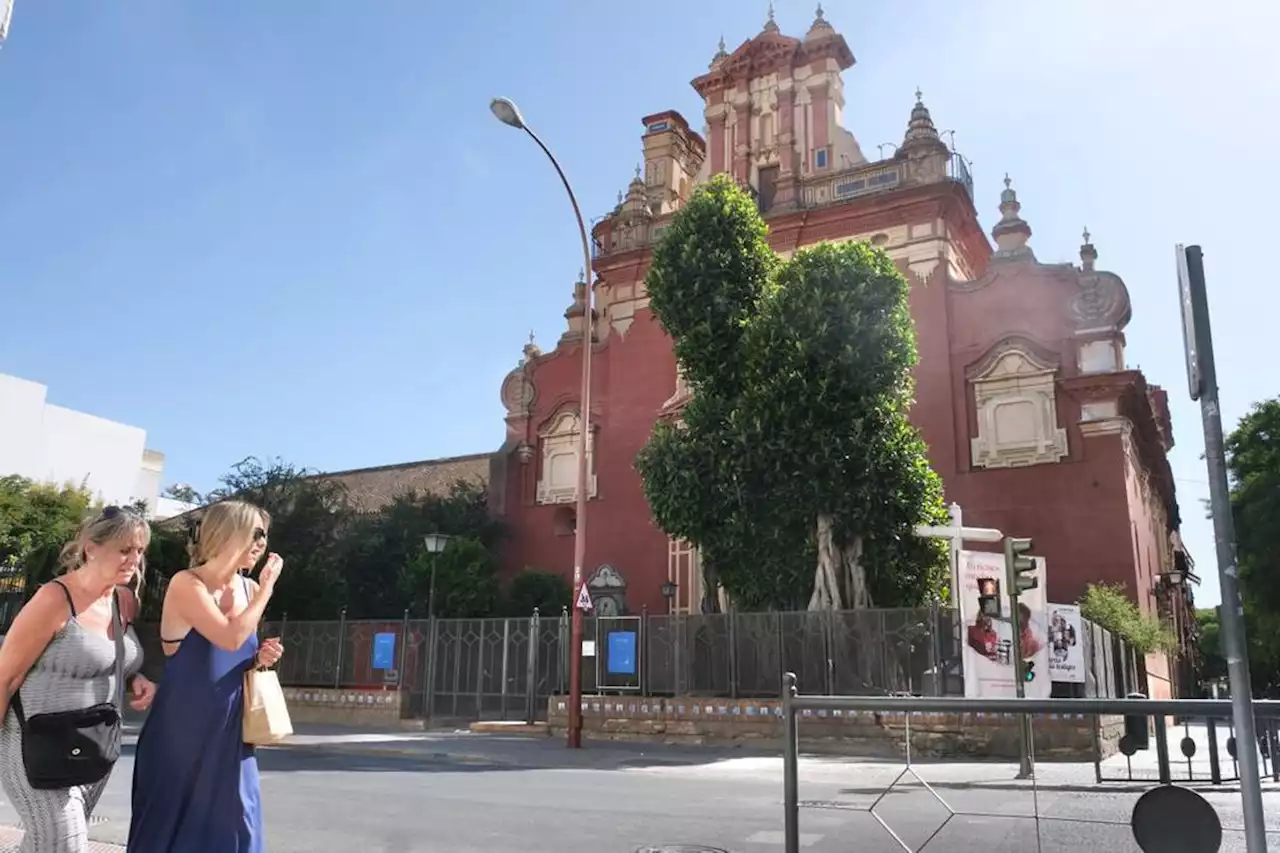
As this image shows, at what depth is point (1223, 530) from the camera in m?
3.27

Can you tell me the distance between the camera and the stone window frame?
1224 inches

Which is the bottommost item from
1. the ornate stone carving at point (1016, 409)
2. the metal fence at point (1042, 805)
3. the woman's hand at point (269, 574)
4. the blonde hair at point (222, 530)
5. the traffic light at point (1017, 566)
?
the metal fence at point (1042, 805)

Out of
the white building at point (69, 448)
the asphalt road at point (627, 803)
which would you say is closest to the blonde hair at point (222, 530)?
the asphalt road at point (627, 803)

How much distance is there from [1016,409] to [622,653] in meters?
12.8

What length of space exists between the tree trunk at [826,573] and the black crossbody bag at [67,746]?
16183 mm

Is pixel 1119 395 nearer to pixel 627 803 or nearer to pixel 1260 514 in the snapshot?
pixel 1260 514

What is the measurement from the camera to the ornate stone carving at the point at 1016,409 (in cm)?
2481

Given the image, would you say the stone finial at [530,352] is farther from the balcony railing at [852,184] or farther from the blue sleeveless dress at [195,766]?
the blue sleeveless dress at [195,766]

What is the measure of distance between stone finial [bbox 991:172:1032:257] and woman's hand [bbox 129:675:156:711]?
2642cm

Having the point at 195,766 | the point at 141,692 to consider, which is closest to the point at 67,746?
the point at 141,692

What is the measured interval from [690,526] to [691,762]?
6.13m

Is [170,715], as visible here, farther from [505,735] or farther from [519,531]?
[519,531]

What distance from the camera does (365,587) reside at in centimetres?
2964

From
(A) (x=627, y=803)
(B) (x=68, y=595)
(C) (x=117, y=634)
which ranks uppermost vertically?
(B) (x=68, y=595)
